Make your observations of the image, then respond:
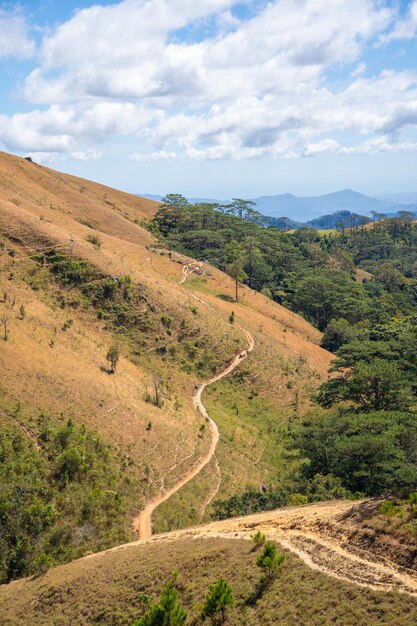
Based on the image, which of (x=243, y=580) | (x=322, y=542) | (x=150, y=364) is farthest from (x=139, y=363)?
(x=243, y=580)

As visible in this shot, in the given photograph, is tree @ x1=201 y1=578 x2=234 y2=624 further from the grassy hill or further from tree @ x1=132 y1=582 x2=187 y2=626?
the grassy hill

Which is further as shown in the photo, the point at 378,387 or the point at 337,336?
the point at 337,336

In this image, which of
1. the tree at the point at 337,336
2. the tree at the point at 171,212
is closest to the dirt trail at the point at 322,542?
the tree at the point at 337,336

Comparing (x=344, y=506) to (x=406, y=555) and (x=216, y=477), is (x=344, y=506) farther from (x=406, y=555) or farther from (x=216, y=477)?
(x=216, y=477)

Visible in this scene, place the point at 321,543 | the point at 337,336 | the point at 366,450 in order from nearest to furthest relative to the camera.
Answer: the point at 321,543 < the point at 366,450 < the point at 337,336

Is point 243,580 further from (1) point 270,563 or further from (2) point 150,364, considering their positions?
(2) point 150,364

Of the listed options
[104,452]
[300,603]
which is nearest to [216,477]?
[104,452]

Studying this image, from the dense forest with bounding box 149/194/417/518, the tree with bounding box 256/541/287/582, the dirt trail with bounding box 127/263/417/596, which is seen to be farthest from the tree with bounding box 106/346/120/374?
the tree with bounding box 256/541/287/582
